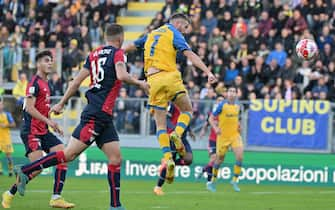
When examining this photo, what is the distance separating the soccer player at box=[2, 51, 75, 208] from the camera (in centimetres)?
1444

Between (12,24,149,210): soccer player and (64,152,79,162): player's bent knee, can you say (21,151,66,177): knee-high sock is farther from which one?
(12,24,149,210): soccer player

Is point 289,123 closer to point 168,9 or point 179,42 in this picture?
point 168,9

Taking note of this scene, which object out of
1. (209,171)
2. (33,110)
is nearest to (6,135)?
(209,171)

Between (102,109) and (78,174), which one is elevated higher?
(102,109)

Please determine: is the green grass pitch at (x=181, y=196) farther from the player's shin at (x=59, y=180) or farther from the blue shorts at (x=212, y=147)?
the blue shorts at (x=212, y=147)

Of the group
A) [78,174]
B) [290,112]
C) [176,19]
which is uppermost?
[176,19]

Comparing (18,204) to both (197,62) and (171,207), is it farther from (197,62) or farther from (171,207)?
(197,62)

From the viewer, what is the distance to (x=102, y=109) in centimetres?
Answer: 1301

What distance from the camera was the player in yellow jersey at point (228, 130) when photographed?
22016 mm

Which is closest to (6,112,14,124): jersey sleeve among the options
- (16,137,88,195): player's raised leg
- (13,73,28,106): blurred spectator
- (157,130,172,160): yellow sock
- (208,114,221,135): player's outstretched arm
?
(13,73,28,106): blurred spectator

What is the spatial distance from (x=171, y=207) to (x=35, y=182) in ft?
24.8

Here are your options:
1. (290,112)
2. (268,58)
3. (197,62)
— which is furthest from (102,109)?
(268,58)

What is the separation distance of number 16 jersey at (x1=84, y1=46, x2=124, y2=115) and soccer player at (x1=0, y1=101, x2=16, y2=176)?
39.4ft

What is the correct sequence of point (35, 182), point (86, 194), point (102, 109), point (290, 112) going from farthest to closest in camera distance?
point (290, 112) < point (35, 182) < point (86, 194) < point (102, 109)
